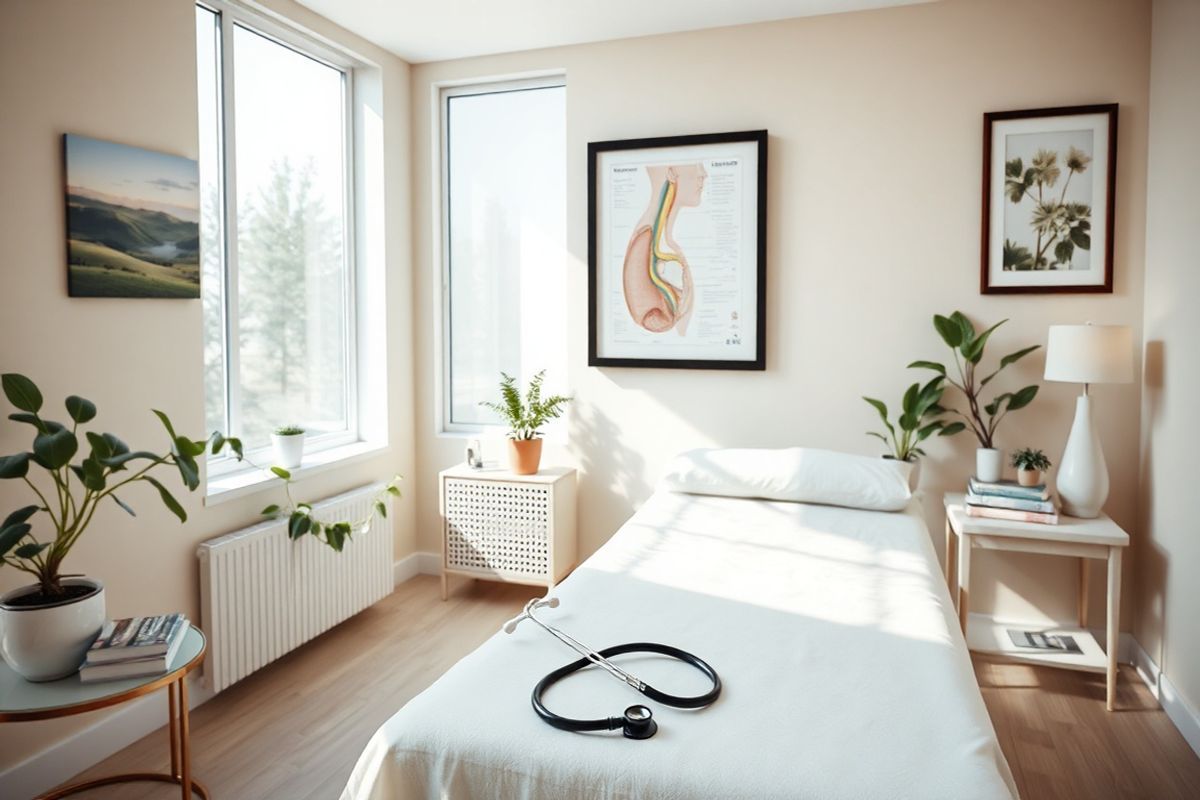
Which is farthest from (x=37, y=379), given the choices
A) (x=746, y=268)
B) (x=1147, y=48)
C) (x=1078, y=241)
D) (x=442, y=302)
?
(x=1147, y=48)

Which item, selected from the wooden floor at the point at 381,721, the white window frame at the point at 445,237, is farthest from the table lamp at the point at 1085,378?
the white window frame at the point at 445,237

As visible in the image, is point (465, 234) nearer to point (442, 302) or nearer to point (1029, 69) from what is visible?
point (442, 302)

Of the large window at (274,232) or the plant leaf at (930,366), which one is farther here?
the plant leaf at (930,366)

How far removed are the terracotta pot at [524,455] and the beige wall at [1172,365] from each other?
2.35 metres

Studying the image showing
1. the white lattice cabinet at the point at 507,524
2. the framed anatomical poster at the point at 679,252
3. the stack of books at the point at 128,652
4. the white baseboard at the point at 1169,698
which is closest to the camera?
the stack of books at the point at 128,652

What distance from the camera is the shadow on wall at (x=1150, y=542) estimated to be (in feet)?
9.25

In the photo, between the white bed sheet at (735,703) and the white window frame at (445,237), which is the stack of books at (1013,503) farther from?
the white window frame at (445,237)

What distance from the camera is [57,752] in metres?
2.29

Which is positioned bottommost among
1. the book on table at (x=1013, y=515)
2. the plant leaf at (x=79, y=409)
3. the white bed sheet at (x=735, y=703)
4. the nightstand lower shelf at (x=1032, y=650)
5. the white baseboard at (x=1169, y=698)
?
→ the white baseboard at (x=1169, y=698)

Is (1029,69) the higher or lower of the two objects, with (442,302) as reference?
higher

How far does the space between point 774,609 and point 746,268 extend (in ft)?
5.91

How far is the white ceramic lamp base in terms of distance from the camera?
2.83m

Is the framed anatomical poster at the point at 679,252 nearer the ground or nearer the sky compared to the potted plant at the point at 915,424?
nearer the sky

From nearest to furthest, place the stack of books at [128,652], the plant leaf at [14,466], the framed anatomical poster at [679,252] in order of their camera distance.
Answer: the plant leaf at [14,466] → the stack of books at [128,652] → the framed anatomical poster at [679,252]
